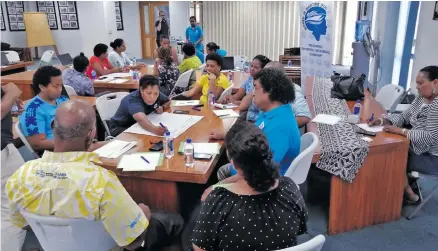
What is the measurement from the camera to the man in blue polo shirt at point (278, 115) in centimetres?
193

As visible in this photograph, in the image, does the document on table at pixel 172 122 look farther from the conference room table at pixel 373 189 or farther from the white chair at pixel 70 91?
the white chair at pixel 70 91

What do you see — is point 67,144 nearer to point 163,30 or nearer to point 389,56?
point 389,56

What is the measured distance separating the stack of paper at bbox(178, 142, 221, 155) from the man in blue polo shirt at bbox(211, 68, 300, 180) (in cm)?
28

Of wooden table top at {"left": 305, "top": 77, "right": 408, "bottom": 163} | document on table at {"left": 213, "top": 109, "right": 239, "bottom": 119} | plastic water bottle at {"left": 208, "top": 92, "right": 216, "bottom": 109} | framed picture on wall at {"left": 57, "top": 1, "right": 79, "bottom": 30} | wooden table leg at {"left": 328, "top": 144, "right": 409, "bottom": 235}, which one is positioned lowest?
wooden table leg at {"left": 328, "top": 144, "right": 409, "bottom": 235}

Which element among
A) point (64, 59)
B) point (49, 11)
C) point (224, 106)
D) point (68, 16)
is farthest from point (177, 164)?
point (49, 11)

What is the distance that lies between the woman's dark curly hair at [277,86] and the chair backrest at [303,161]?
12.2 inches

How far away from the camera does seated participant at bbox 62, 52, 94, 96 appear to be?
4.23 meters

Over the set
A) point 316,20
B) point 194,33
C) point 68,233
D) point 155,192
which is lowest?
point 155,192

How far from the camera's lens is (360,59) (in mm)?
5793

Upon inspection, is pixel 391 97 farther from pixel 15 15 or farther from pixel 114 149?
pixel 15 15

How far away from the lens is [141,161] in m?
2.11

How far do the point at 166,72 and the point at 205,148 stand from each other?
2.55m

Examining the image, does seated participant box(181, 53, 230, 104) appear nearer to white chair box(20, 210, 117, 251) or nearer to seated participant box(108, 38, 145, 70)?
white chair box(20, 210, 117, 251)

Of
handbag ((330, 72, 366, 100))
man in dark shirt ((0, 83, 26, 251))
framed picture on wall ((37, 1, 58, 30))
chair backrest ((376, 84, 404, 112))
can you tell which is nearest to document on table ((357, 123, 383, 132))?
chair backrest ((376, 84, 404, 112))
